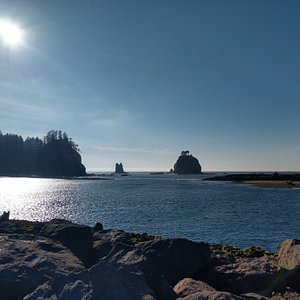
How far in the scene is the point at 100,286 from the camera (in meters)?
8.48

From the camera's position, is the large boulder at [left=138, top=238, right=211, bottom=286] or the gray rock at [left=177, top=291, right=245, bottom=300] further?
the large boulder at [left=138, top=238, right=211, bottom=286]

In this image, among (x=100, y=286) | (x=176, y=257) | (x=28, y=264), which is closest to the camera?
(x=100, y=286)

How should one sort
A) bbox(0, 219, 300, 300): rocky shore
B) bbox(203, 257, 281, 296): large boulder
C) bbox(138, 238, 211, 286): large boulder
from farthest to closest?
bbox(138, 238, 211, 286): large boulder, bbox(203, 257, 281, 296): large boulder, bbox(0, 219, 300, 300): rocky shore

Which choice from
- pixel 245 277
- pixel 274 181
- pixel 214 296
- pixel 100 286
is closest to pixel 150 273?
pixel 100 286

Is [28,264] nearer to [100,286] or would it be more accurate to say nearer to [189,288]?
[100,286]

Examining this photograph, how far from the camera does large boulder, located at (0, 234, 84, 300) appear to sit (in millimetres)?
9609

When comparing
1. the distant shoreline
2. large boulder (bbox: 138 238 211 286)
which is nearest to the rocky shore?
large boulder (bbox: 138 238 211 286)

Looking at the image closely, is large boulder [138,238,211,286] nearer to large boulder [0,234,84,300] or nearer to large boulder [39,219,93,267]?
large boulder [39,219,93,267]

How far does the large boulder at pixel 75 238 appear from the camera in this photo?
44.8 ft

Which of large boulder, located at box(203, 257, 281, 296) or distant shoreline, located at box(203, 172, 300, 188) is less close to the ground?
distant shoreline, located at box(203, 172, 300, 188)

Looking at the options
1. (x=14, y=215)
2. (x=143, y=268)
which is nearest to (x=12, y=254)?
(x=143, y=268)

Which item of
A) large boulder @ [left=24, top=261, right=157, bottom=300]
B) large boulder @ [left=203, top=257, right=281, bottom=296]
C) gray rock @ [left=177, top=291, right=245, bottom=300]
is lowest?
large boulder @ [left=203, top=257, right=281, bottom=296]

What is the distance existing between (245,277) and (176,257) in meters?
2.43

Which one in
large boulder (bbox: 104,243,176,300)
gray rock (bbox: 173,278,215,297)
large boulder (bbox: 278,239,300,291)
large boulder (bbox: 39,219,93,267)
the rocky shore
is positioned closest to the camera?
the rocky shore
